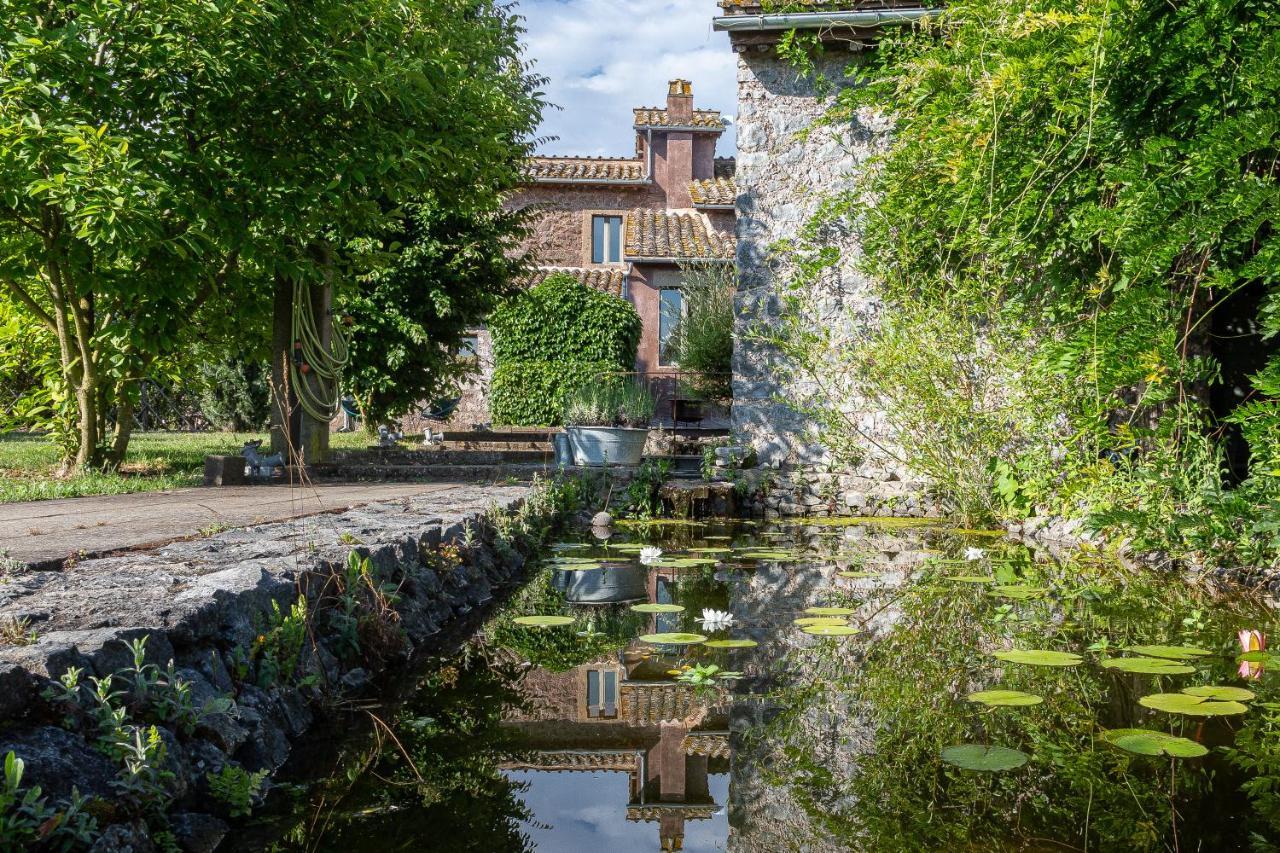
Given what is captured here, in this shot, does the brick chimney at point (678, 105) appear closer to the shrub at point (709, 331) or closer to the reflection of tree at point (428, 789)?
the shrub at point (709, 331)

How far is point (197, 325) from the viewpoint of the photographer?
893 centimetres

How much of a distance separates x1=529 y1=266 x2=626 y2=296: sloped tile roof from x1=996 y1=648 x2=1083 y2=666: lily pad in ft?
52.7

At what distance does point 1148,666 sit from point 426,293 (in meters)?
9.70

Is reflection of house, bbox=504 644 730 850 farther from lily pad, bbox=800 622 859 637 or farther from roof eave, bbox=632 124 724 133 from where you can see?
roof eave, bbox=632 124 724 133

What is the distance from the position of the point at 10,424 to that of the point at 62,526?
5.25 metres

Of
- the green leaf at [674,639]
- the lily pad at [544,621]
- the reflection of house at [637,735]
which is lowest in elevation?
the reflection of house at [637,735]

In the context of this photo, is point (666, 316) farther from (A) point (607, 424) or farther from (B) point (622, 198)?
(A) point (607, 424)

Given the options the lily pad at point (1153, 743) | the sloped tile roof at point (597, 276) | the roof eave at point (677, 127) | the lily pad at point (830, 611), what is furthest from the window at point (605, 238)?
the lily pad at point (1153, 743)

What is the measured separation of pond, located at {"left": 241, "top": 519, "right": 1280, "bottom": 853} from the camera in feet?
6.34

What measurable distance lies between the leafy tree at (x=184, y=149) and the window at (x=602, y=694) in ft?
14.0

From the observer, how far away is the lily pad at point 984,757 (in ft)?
7.02

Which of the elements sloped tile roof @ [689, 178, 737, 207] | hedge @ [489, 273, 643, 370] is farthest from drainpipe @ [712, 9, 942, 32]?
hedge @ [489, 273, 643, 370]

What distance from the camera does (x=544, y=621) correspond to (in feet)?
12.2

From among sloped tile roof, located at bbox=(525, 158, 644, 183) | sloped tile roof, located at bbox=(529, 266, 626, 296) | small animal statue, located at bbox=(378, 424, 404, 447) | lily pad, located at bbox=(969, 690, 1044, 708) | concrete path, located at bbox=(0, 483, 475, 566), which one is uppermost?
sloped tile roof, located at bbox=(525, 158, 644, 183)
